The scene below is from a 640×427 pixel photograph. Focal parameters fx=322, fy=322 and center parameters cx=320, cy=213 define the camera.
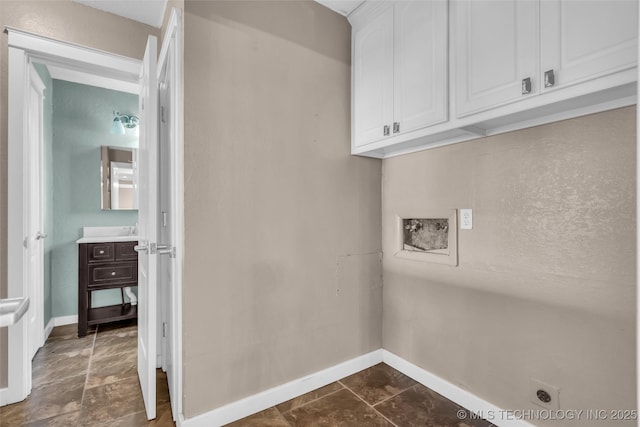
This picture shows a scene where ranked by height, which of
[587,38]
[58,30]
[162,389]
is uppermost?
[58,30]

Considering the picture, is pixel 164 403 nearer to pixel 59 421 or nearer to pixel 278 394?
pixel 59 421

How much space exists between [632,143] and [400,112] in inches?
41.3

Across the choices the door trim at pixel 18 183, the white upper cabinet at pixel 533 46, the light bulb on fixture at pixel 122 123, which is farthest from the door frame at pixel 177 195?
the light bulb on fixture at pixel 122 123

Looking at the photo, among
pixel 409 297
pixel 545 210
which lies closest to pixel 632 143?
pixel 545 210

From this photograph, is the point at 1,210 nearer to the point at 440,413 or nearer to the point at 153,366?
the point at 153,366

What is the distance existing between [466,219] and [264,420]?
1630 millimetres

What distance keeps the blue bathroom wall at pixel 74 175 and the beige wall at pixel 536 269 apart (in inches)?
127

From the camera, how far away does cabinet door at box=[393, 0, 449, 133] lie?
5.58 ft

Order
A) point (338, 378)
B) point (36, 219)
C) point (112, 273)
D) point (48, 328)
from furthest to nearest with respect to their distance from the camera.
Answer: point (112, 273), point (48, 328), point (36, 219), point (338, 378)

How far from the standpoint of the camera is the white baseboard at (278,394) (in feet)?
5.65

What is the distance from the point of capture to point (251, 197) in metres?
1.88

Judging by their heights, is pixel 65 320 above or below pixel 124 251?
below

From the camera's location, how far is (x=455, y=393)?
195cm

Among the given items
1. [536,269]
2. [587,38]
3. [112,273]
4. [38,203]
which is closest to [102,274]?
[112,273]
